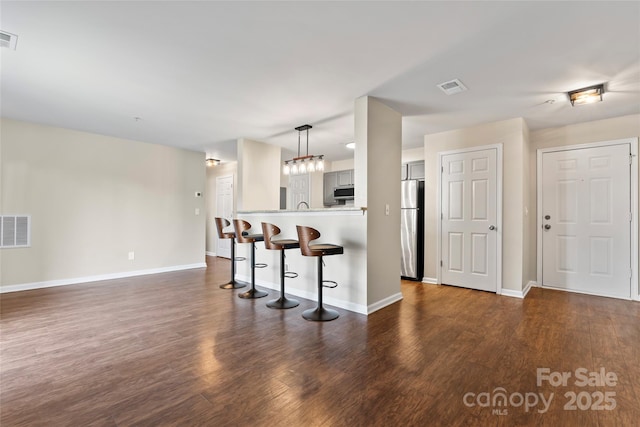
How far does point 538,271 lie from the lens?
4.59 m

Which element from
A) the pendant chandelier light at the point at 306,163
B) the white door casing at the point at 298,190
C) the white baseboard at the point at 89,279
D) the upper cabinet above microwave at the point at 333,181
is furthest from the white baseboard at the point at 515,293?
the white baseboard at the point at 89,279

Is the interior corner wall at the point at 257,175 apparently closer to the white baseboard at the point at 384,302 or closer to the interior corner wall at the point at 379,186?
the interior corner wall at the point at 379,186

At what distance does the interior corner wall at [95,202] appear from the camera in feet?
14.4

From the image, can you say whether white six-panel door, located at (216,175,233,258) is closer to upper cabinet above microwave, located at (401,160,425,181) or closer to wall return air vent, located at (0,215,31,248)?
wall return air vent, located at (0,215,31,248)

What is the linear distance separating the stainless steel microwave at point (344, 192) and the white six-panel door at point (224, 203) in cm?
276

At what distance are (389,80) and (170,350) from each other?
10.3 ft

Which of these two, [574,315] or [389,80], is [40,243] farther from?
[574,315]

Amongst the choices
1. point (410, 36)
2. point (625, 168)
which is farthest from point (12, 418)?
point (625, 168)

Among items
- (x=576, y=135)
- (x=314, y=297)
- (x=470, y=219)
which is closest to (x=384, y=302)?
(x=314, y=297)

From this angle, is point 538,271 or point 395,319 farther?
point 538,271

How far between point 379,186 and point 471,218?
1.89 metres

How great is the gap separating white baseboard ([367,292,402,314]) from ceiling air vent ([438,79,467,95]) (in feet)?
A: 8.07

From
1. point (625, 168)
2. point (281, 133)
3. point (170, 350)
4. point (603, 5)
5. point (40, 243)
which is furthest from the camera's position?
point (281, 133)

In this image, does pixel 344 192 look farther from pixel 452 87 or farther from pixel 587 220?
pixel 587 220
